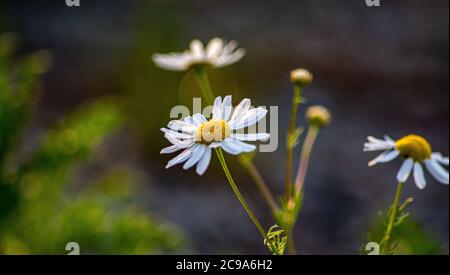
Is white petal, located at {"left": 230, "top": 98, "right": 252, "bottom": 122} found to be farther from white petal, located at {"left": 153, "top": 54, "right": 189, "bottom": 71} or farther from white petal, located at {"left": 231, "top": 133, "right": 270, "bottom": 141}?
white petal, located at {"left": 153, "top": 54, "right": 189, "bottom": 71}

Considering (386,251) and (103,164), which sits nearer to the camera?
(386,251)

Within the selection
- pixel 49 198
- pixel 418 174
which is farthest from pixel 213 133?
pixel 49 198

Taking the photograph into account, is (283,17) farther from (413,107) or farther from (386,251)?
(386,251)

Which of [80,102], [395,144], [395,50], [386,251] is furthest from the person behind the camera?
[395,50]

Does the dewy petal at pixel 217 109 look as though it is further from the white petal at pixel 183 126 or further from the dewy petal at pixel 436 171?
the dewy petal at pixel 436 171

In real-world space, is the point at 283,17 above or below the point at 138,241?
above

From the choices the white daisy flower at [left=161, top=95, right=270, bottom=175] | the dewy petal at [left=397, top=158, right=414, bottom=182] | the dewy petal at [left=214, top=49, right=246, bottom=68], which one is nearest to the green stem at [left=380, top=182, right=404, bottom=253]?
the dewy petal at [left=397, top=158, right=414, bottom=182]

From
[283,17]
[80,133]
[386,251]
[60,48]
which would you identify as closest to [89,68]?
[60,48]

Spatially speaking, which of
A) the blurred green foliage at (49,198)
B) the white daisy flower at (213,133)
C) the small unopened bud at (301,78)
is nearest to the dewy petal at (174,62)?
the small unopened bud at (301,78)
